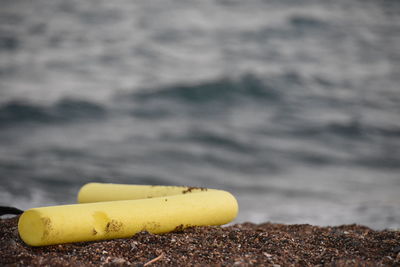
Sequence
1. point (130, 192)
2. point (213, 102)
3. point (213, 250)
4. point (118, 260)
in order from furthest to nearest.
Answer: point (213, 102), point (130, 192), point (213, 250), point (118, 260)

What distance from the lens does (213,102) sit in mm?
12219

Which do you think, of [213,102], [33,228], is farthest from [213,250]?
[213,102]

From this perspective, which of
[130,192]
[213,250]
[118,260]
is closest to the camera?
[118,260]

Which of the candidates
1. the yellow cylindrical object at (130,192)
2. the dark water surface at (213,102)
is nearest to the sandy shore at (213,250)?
the yellow cylindrical object at (130,192)

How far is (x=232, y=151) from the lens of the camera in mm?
9891

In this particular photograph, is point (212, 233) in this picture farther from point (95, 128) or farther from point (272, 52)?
point (272, 52)

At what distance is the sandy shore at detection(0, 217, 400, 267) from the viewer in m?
2.56

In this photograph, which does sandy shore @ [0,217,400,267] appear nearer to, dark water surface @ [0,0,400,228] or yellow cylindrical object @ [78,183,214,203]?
yellow cylindrical object @ [78,183,214,203]

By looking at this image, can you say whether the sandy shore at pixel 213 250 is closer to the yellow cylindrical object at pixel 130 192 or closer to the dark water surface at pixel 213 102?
the yellow cylindrical object at pixel 130 192

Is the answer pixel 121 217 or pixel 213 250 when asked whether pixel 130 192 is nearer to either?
pixel 121 217

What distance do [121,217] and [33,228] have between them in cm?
51

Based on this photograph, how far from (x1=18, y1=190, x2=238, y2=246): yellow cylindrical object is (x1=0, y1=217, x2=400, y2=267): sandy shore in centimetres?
7

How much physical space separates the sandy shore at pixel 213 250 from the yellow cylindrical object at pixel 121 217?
65 mm

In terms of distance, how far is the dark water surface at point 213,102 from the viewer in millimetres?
7840
